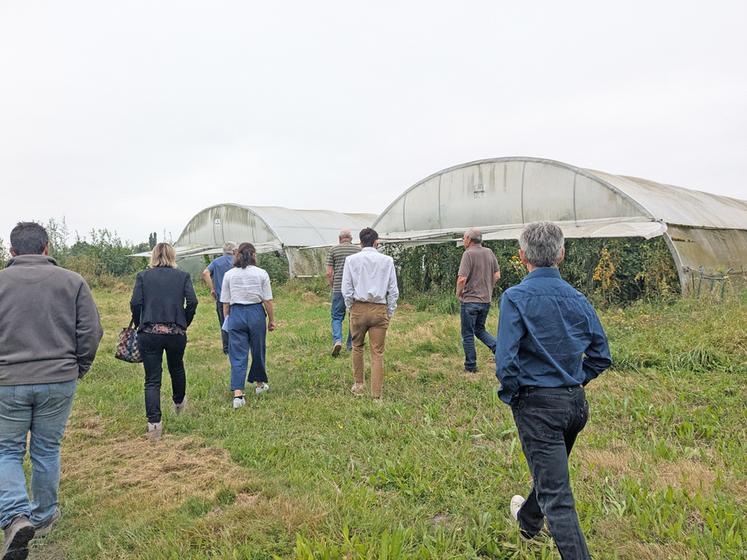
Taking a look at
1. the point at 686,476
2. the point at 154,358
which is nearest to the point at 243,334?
the point at 154,358

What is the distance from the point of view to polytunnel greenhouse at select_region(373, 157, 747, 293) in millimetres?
11305

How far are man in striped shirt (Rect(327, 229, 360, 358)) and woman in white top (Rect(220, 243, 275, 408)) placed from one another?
6.38 feet

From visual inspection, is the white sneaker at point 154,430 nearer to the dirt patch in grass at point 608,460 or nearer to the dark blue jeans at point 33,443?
the dark blue jeans at point 33,443

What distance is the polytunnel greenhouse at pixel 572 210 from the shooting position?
1130 cm

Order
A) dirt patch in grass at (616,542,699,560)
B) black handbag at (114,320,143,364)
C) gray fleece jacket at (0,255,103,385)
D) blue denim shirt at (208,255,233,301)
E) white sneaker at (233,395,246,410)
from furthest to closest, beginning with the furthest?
blue denim shirt at (208,255,233,301) → white sneaker at (233,395,246,410) → black handbag at (114,320,143,364) → gray fleece jacket at (0,255,103,385) → dirt patch in grass at (616,542,699,560)

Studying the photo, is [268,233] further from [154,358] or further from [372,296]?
[154,358]

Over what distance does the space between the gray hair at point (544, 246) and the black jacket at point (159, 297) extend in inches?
131

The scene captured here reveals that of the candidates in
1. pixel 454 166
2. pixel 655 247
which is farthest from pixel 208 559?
pixel 454 166

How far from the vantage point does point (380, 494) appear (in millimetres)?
3383

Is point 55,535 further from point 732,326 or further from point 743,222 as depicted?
point 743,222

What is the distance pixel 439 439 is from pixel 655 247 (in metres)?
8.69

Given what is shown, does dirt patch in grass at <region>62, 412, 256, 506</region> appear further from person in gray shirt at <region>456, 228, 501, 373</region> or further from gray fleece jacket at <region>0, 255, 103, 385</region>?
person in gray shirt at <region>456, 228, 501, 373</region>

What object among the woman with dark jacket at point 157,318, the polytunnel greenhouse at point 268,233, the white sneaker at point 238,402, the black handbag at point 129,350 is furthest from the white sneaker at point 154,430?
the polytunnel greenhouse at point 268,233

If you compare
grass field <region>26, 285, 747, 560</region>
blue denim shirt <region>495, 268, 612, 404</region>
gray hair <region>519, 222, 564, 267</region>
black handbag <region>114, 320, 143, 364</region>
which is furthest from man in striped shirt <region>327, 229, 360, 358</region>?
blue denim shirt <region>495, 268, 612, 404</region>
